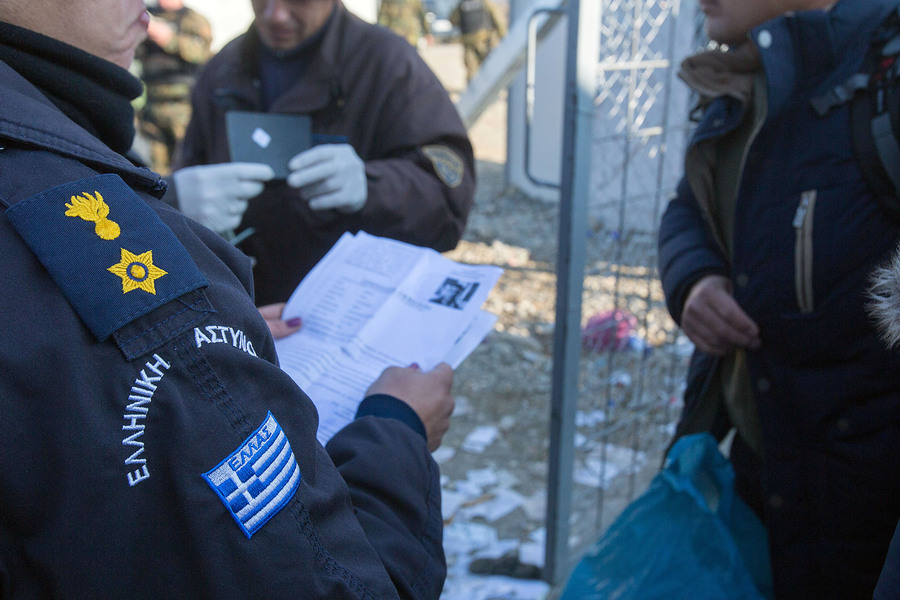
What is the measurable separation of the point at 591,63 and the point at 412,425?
4.21 feet

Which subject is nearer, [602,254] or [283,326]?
[283,326]

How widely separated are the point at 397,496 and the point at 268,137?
3.63ft

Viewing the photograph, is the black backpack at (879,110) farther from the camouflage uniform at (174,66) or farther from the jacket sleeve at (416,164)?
the camouflage uniform at (174,66)

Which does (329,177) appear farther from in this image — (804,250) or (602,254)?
(602,254)

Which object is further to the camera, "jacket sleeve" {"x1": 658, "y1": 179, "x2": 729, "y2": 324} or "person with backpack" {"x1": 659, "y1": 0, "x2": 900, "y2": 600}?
"jacket sleeve" {"x1": 658, "y1": 179, "x2": 729, "y2": 324}

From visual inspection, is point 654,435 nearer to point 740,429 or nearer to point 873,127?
point 740,429

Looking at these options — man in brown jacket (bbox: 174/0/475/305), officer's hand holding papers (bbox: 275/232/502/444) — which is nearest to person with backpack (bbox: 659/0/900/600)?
officer's hand holding papers (bbox: 275/232/502/444)

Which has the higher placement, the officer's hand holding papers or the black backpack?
the black backpack

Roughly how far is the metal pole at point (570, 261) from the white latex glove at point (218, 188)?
0.84m

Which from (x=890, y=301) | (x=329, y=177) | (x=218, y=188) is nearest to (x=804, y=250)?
(x=890, y=301)

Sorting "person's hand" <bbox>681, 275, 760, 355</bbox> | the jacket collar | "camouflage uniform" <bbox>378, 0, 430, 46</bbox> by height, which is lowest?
"person's hand" <bbox>681, 275, 760, 355</bbox>

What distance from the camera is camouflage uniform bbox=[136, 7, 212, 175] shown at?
5.43 metres

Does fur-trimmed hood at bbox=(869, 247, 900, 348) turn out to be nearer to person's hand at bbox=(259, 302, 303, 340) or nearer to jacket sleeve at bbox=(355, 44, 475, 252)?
person's hand at bbox=(259, 302, 303, 340)

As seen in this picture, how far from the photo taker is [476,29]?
29.9 feet
